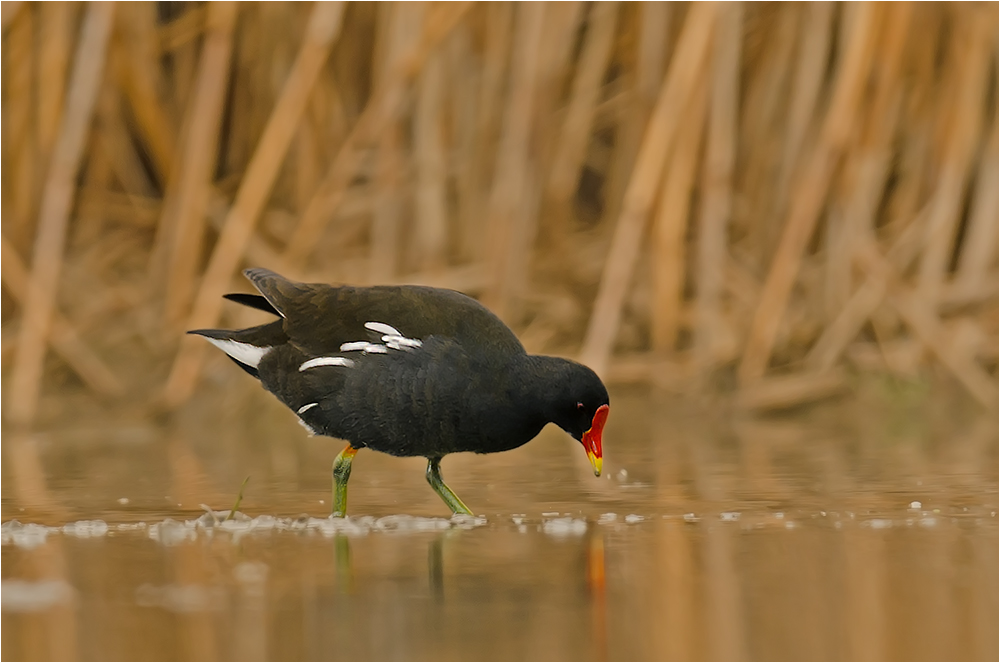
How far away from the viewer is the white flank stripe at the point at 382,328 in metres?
3.98

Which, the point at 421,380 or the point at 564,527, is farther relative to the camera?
the point at 421,380

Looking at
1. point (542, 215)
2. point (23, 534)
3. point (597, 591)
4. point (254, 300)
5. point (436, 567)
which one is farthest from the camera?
point (542, 215)

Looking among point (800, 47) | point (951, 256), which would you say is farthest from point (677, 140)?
point (951, 256)

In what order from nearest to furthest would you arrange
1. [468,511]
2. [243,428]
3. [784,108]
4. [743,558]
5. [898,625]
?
1. [898,625]
2. [743,558]
3. [468,511]
4. [243,428]
5. [784,108]

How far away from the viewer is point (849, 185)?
6121 millimetres

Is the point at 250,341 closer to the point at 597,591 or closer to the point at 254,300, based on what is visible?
the point at 254,300

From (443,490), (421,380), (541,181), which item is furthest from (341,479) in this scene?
(541,181)

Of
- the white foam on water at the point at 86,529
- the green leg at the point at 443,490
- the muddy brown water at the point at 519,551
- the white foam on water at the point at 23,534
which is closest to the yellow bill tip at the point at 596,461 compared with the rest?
the muddy brown water at the point at 519,551

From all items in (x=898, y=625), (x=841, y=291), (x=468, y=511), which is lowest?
(x=898, y=625)

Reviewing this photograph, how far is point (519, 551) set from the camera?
3.37 meters

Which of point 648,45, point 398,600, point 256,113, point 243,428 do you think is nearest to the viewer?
point 398,600

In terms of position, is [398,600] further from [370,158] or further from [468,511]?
[370,158]

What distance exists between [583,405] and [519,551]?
567 mm

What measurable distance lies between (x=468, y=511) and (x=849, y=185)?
9.32 feet
